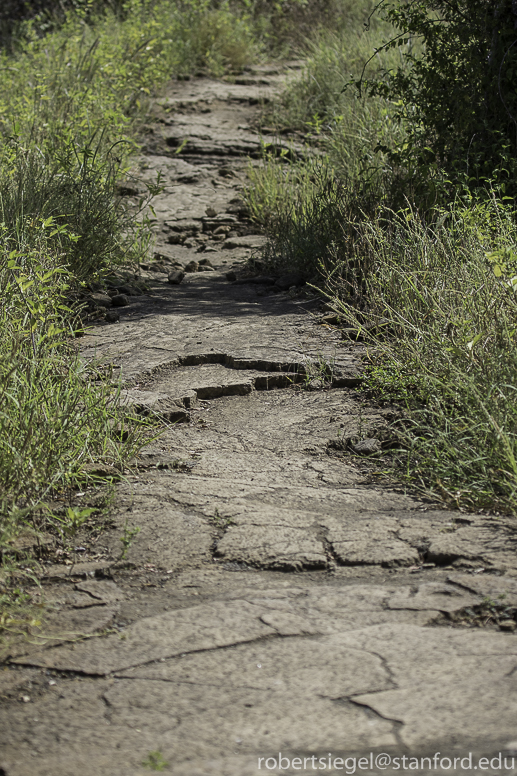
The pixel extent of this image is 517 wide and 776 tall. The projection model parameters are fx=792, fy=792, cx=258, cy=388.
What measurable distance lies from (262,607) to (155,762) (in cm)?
58

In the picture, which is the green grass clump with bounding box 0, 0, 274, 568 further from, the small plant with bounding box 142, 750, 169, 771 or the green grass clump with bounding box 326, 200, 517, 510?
the green grass clump with bounding box 326, 200, 517, 510

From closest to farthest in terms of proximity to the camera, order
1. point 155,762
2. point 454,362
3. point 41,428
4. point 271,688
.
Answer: point 155,762, point 271,688, point 41,428, point 454,362

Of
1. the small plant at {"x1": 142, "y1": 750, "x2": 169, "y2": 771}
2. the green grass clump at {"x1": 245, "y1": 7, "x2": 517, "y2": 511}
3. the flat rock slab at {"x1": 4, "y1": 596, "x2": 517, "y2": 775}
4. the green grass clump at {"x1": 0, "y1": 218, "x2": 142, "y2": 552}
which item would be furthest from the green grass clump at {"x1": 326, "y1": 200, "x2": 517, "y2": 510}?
the small plant at {"x1": 142, "y1": 750, "x2": 169, "y2": 771}

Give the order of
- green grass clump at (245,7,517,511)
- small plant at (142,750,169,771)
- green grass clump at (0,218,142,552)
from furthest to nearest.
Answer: green grass clump at (245,7,517,511)
green grass clump at (0,218,142,552)
small plant at (142,750,169,771)

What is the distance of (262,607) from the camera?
1.94 meters

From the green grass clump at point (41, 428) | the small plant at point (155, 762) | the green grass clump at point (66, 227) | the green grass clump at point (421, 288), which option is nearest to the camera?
the small plant at point (155, 762)

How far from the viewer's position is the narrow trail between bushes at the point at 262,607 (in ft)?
4.83

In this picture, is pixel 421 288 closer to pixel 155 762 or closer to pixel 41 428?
pixel 41 428

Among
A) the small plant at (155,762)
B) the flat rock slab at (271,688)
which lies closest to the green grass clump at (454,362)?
the flat rock slab at (271,688)

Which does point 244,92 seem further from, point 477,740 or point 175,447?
point 477,740

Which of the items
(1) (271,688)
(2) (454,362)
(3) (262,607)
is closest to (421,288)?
(2) (454,362)

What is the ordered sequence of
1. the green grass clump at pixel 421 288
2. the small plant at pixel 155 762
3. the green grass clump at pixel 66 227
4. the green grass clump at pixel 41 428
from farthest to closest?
the green grass clump at pixel 421 288 → the green grass clump at pixel 66 227 → the green grass clump at pixel 41 428 → the small plant at pixel 155 762

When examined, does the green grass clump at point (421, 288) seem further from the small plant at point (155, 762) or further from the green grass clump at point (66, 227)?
the small plant at point (155, 762)

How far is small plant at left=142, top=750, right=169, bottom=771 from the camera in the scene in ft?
4.57
